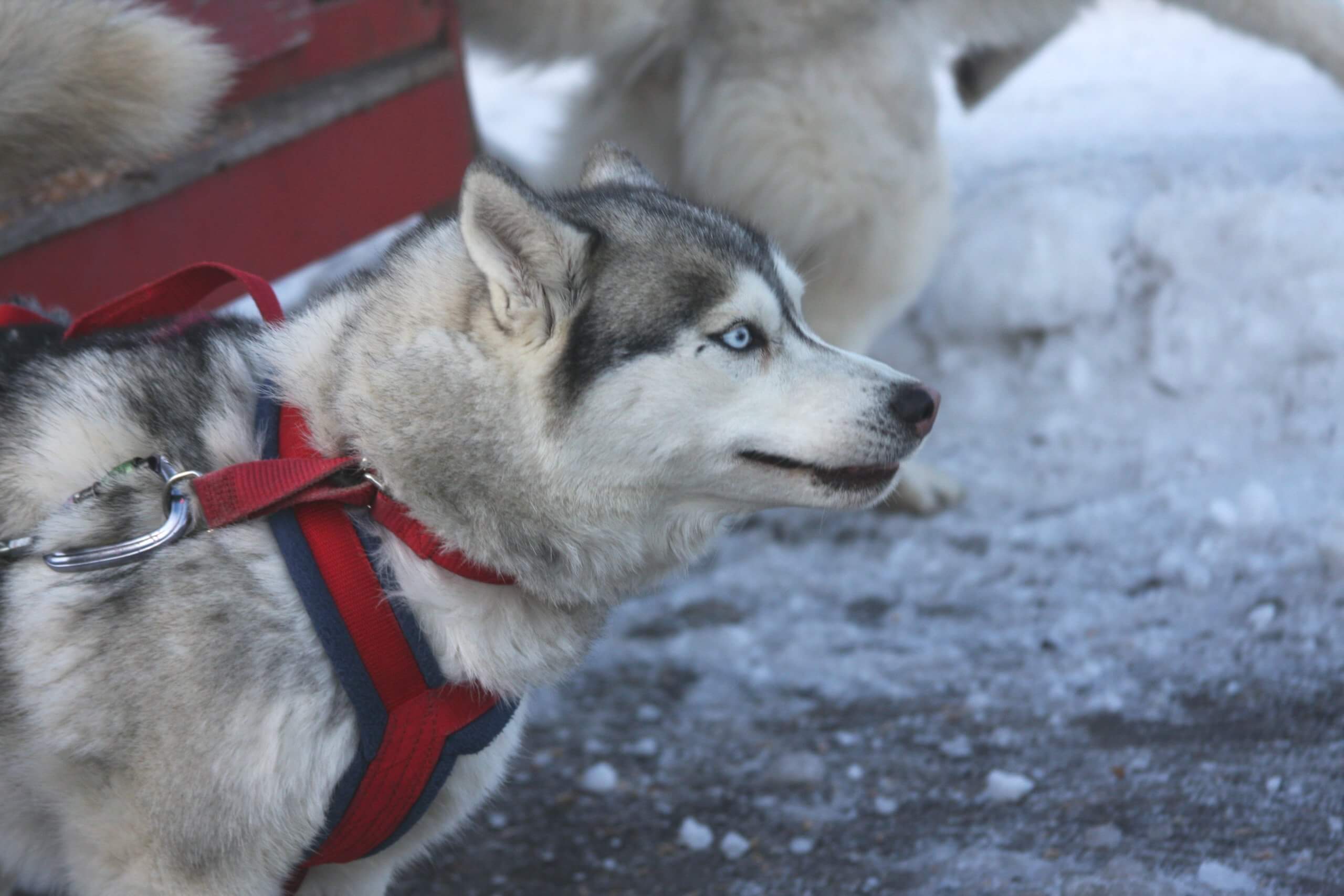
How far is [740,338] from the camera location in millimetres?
1662

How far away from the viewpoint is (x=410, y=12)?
369cm

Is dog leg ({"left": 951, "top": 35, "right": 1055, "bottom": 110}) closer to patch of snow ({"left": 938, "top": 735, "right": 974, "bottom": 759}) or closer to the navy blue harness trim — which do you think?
patch of snow ({"left": 938, "top": 735, "right": 974, "bottom": 759})

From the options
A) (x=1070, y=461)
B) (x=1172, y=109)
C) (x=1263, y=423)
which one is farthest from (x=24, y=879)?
(x=1172, y=109)

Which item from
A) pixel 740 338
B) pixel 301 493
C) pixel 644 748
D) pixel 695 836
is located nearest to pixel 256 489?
pixel 301 493

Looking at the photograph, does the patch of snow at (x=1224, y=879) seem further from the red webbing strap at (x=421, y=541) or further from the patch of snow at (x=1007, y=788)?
the red webbing strap at (x=421, y=541)

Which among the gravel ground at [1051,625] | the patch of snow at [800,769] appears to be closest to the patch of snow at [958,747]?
the gravel ground at [1051,625]

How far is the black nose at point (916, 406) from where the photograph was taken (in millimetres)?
1653

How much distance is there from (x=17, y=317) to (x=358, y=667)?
93 centimetres

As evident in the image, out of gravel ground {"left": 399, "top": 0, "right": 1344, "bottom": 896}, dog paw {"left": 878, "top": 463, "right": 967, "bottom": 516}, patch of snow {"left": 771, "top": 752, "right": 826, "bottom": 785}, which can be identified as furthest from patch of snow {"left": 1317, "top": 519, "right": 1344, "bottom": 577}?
patch of snow {"left": 771, "top": 752, "right": 826, "bottom": 785}

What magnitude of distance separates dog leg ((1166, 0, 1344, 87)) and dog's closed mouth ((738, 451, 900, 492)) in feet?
10.5

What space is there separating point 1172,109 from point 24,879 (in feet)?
18.3

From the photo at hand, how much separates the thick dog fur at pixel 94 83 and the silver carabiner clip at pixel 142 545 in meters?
0.92

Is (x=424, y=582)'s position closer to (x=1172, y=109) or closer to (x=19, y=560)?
(x=19, y=560)

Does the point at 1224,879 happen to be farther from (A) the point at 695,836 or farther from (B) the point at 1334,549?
(B) the point at 1334,549
